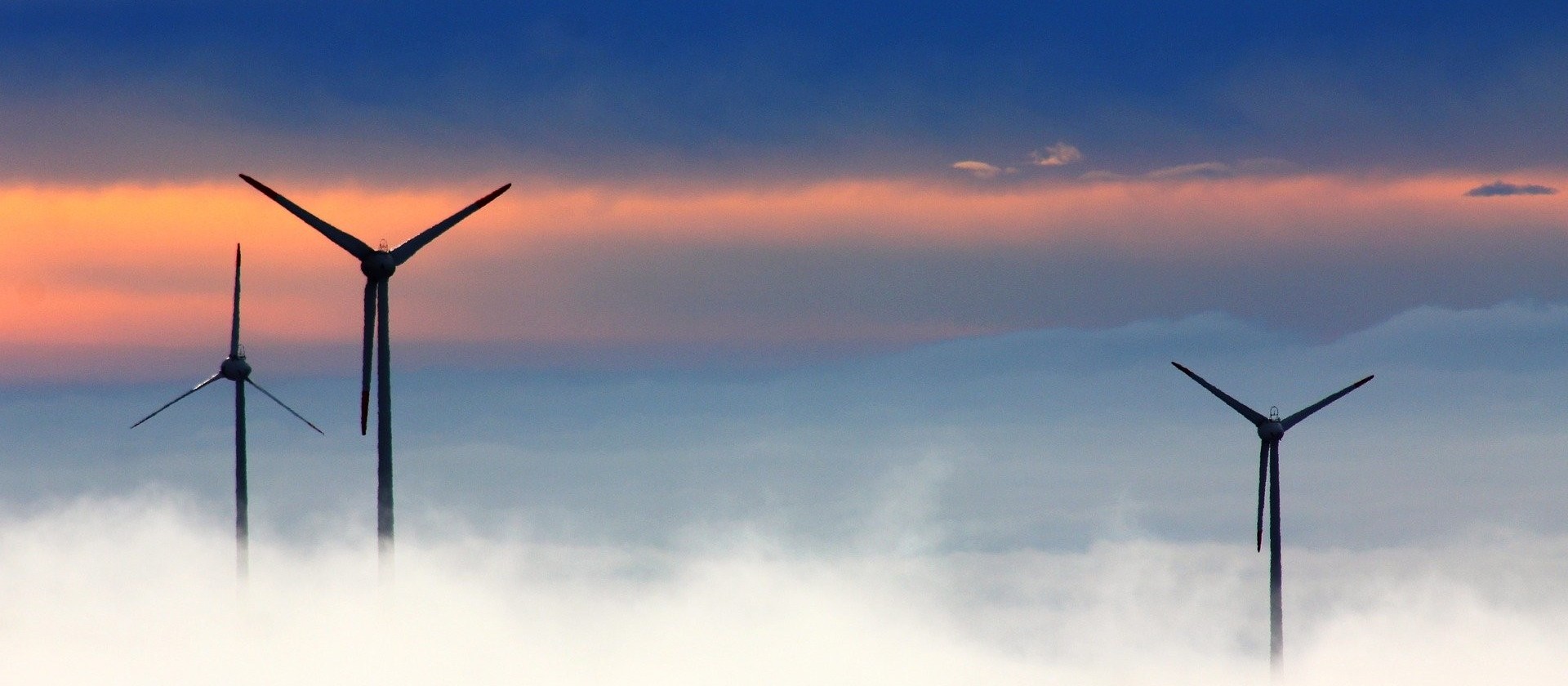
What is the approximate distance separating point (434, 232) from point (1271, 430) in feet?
173

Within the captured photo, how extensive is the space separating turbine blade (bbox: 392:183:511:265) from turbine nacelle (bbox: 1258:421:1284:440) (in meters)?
50.4

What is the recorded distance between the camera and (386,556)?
101 metres

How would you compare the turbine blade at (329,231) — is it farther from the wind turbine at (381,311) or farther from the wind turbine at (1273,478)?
the wind turbine at (1273,478)

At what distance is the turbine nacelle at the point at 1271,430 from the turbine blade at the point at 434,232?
50.4 meters

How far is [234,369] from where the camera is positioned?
472 feet

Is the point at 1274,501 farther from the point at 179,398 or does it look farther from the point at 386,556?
the point at 179,398

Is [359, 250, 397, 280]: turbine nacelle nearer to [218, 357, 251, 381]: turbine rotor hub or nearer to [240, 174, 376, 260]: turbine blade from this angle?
[240, 174, 376, 260]: turbine blade

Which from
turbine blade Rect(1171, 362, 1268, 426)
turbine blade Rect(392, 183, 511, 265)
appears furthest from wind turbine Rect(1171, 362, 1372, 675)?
turbine blade Rect(392, 183, 511, 265)

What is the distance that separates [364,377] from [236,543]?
4267 centimetres

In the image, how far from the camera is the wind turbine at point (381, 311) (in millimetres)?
100312

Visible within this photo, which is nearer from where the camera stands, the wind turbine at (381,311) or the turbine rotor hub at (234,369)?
the wind turbine at (381,311)

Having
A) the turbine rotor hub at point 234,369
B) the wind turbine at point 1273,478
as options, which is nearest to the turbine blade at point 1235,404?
the wind turbine at point 1273,478

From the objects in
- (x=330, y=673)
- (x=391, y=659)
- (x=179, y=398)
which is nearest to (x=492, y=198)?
(x=391, y=659)

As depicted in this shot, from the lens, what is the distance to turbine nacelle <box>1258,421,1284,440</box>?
416ft
